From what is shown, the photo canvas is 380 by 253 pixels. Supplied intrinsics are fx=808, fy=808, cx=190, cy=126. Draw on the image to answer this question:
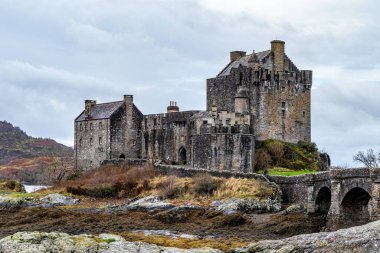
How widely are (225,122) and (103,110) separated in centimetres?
1768

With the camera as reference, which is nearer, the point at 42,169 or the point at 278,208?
the point at 278,208

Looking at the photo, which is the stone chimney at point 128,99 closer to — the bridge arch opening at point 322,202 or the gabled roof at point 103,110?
the gabled roof at point 103,110

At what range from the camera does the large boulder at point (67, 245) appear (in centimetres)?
3197

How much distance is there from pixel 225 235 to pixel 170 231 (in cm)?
341

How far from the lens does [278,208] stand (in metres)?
50.7

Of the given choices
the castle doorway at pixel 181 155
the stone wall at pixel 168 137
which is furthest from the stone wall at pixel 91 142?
the castle doorway at pixel 181 155

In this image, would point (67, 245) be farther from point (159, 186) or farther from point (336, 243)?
point (159, 186)

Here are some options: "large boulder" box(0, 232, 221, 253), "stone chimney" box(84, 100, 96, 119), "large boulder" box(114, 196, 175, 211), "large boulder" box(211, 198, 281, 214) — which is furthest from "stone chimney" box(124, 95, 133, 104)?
"large boulder" box(0, 232, 221, 253)

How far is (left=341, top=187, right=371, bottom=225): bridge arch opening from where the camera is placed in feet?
138

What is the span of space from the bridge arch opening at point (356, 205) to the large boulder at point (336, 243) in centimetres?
1147

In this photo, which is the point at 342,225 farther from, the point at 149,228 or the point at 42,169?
the point at 42,169

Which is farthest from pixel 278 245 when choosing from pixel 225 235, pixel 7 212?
pixel 7 212

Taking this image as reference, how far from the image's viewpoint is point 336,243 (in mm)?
29719

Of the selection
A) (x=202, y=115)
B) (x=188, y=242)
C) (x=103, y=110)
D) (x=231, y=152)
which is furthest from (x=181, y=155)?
(x=188, y=242)
